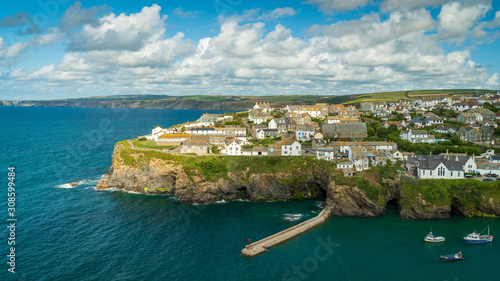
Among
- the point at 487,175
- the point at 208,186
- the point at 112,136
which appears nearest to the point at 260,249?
the point at 208,186

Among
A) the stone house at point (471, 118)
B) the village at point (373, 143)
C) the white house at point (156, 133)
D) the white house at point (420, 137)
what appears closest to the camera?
the village at point (373, 143)

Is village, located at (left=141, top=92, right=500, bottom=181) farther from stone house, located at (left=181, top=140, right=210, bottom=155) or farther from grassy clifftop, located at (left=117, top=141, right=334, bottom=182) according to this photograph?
grassy clifftop, located at (left=117, top=141, right=334, bottom=182)

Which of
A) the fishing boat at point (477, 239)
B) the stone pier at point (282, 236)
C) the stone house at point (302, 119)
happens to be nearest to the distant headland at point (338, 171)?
the stone pier at point (282, 236)

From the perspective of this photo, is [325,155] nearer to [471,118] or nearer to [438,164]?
[438,164]

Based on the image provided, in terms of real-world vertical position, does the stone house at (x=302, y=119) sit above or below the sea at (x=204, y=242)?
above

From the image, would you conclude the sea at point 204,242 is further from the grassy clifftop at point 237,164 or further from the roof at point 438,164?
the roof at point 438,164

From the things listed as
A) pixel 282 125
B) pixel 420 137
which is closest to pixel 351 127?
pixel 420 137

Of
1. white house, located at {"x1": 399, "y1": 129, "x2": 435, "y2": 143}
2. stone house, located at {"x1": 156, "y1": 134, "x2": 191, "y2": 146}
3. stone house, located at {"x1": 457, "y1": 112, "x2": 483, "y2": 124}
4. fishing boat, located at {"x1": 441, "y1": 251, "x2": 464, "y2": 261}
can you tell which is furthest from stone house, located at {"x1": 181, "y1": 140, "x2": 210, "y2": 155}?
stone house, located at {"x1": 457, "y1": 112, "x2": 483, "y2": 124}
